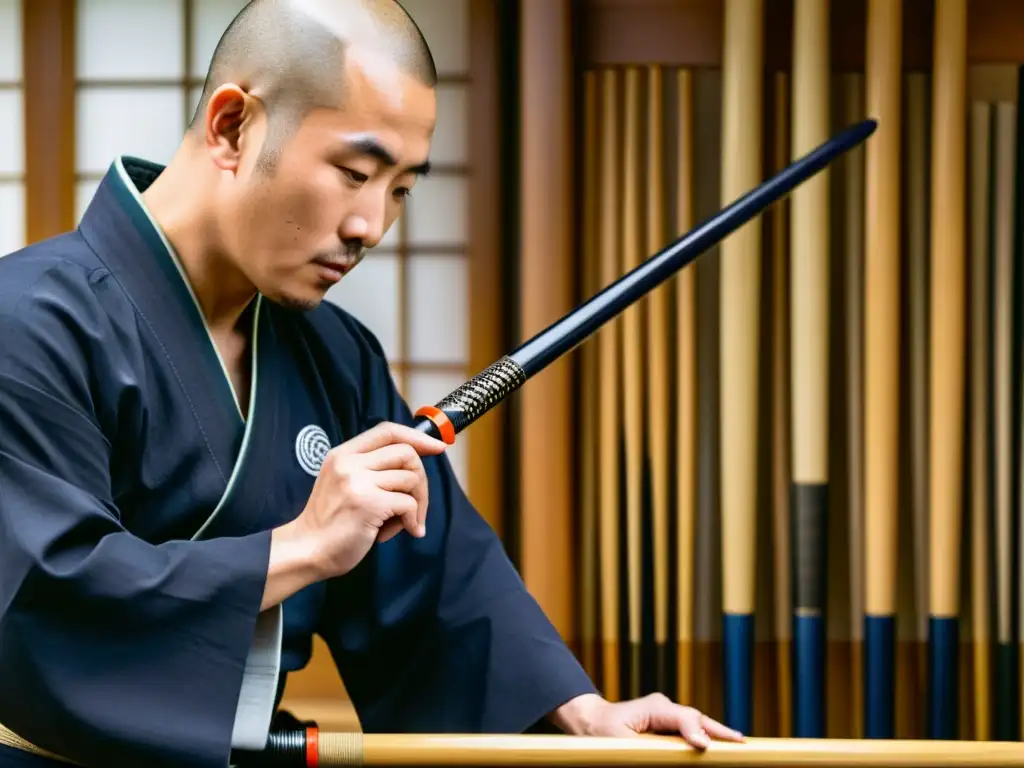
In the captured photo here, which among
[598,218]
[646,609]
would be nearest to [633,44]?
[598,218]

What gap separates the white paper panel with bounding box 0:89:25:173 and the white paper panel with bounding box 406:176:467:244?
0.92 m

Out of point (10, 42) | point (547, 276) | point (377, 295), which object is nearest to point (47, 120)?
point (10, 42)

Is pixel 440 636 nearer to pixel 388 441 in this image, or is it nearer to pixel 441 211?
pixel 388 441

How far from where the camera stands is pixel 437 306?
103 inches

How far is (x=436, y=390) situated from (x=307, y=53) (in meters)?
1.34

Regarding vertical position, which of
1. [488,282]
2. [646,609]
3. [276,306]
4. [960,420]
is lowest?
[646,609]

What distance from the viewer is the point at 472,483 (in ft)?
8.34

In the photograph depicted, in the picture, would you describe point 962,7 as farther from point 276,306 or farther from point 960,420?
point 276,306

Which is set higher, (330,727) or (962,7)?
(962,7)

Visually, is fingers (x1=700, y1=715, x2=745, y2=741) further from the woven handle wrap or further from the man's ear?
the man's ear

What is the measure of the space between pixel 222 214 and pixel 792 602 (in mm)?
1487

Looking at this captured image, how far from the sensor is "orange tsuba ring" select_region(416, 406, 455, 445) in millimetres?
1255

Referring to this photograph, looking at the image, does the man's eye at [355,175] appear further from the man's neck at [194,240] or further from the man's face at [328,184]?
the man's neck at [194,240]

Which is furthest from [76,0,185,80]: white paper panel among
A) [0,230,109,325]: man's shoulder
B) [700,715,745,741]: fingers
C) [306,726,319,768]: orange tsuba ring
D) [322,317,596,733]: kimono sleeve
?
[700,715,745,741]: fingers
